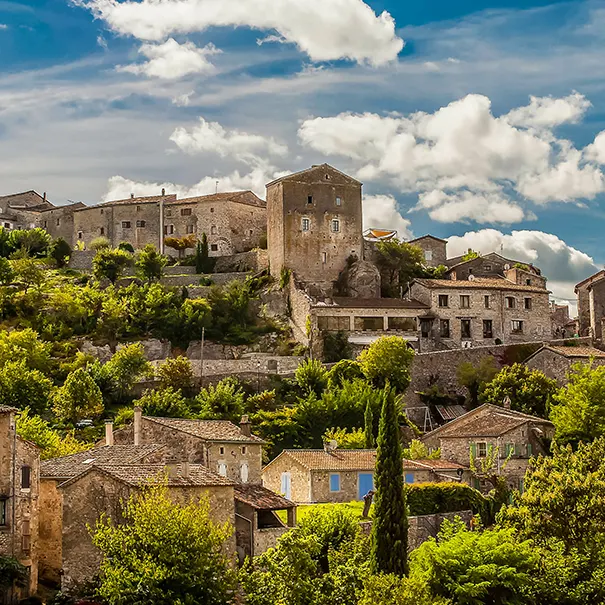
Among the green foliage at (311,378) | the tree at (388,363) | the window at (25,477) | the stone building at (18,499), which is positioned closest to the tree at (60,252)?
the green foliage at (311,378)

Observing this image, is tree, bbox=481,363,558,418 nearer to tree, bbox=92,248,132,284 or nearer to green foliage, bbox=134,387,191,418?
green foliage, bbox=134,387,191,418

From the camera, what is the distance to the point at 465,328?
85.9 meters

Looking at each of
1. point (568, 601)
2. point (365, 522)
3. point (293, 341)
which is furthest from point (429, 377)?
point (568, 601)

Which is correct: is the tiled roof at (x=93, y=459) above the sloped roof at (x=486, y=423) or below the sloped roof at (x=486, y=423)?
below

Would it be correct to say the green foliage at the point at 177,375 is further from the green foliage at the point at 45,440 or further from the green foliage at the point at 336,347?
the green foliage at the point at 45,440

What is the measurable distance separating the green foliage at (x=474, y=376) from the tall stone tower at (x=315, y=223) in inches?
650

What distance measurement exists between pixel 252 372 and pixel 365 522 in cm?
3054

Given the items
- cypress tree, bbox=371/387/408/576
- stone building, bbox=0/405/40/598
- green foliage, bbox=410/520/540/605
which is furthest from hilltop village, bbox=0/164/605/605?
cypress tree, bbox=371/387/408/576

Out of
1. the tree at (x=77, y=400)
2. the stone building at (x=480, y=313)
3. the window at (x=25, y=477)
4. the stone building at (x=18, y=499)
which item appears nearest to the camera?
the stone building at (x=18, y=499)

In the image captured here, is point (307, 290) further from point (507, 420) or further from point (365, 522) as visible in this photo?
point (365, 522)

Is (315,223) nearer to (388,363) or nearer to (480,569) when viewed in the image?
(388,363)

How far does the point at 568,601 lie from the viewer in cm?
4066

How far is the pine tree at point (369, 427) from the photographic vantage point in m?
61.9

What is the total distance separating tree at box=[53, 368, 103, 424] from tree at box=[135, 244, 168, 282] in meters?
25.8
